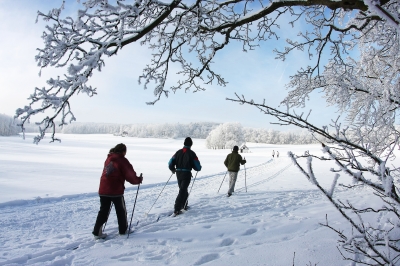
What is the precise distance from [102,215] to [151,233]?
0.93m

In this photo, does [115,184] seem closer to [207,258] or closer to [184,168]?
[184,168]

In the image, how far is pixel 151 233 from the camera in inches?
177

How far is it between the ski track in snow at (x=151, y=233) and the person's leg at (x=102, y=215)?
0.61ft

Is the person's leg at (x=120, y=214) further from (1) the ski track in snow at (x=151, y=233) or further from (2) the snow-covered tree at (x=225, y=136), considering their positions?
(2) the snow-covered tree at (x=225, y=136)

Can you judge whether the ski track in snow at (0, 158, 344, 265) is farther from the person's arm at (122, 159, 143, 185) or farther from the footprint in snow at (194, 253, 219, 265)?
the person's arm at (122, 159, 143, 185)

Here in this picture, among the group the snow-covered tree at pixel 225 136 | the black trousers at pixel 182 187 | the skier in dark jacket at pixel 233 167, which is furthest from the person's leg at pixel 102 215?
the snow-covered tree at pixel 225 136

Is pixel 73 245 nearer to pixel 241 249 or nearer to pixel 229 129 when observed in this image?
pixel 241 249

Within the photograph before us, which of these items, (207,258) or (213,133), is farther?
(213,133)

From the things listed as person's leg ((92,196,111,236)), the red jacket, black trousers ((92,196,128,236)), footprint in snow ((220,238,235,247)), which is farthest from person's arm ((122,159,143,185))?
footprint in snow ((220,238,235,247))

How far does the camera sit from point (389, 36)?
4160 mm

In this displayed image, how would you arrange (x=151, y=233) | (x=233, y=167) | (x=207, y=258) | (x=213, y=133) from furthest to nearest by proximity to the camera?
(x=213, y=133), (x=233, y=167), (x=151, y=233), (x=207, y=258)

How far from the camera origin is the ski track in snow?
11.4 ft

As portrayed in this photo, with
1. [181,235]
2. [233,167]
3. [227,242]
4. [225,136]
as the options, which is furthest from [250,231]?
[225,136]

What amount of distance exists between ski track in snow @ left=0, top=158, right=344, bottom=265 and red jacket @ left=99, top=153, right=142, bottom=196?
2.73ft
